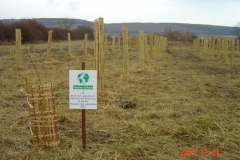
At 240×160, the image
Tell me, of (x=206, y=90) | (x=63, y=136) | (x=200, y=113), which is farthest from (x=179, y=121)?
(x=206, y=90)

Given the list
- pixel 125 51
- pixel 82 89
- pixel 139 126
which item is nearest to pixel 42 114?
pixel 82 89

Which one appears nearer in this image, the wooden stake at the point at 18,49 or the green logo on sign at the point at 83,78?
the green logo on sign at the point at 83,78

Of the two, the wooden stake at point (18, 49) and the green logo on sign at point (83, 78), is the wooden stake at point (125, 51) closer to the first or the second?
the wooden stake at point (18, 49)

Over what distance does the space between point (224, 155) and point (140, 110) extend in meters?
2.21

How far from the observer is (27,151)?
3.67 m

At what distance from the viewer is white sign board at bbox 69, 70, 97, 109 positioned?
3590mm

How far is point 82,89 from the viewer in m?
3.62

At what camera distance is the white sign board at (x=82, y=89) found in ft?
11.8

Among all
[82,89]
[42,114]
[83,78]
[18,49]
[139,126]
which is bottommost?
[139,126]

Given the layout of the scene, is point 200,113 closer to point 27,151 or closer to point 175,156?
point 175,156

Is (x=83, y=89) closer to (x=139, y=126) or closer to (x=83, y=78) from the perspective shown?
(x=83, y=78)

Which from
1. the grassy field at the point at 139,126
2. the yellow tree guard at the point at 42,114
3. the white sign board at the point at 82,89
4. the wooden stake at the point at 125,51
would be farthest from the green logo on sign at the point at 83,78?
the wooden stake at the point at 125,51

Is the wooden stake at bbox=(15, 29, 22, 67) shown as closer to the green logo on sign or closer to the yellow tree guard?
the yellow tree guard

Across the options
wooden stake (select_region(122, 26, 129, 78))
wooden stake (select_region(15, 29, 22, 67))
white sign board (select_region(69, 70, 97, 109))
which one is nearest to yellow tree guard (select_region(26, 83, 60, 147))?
white sign board (select_region(69, 70, 97, 109))
